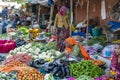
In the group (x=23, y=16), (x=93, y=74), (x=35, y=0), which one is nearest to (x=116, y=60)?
(x=93, y=74)

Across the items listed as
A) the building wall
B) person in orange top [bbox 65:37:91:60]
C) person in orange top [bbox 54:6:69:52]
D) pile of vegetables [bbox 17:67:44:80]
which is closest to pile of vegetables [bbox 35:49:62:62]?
person in orange top [bbox 65:37:91:60]

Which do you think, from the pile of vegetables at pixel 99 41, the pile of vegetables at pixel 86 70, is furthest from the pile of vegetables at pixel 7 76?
the pile of vegetables at pixel 99 41

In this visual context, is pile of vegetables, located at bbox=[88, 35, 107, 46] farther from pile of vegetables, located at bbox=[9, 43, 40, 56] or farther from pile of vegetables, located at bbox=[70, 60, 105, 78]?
pile of vegetables, located at bbox=[70, 60, 105, 78]

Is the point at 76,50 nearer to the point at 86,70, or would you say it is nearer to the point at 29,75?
Answer: the point at 86,70

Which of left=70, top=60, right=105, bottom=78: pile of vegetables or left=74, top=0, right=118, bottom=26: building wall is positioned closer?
left=70, top=60, right=105, bottom=78: pile of vegetables

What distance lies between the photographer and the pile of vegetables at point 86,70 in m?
6.18

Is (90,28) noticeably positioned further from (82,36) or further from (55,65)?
(55,65)

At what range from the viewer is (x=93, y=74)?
6.17 meters

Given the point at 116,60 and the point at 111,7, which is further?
the point at 111,7

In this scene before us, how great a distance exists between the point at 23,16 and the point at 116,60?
583 inches

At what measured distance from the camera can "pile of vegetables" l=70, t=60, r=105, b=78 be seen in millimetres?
6176

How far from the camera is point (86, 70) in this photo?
6.23 metres

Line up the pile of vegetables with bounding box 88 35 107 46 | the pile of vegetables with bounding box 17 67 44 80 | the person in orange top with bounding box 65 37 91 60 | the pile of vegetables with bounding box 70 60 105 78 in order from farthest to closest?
the pile of vegetables with bounding box 88 35 107 46 → the person in orange top with bounding box 65 37 91 60 → the pile of vegetables with bounding box 70 60 105 78 → the pile of vegetables with bounding box 17 67 44 80

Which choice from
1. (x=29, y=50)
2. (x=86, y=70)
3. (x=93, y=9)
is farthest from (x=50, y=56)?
(x=93, y=9)
